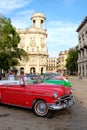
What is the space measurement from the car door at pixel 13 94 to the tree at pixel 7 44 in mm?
23992

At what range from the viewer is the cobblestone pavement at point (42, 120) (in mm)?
7551

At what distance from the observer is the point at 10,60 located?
3738 cm

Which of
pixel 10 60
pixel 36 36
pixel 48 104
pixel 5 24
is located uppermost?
pixel 36 36

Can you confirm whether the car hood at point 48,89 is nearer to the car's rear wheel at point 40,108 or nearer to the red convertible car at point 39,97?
the red convertible car at point 39,97

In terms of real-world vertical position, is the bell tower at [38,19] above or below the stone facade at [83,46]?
above

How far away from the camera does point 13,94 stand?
9.98 metres

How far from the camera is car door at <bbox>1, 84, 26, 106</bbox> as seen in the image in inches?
381

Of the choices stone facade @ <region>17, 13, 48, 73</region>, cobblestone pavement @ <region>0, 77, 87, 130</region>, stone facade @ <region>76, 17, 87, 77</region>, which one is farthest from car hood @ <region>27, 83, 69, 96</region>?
stone facade @ <region>17, 13, 48, 73</region>

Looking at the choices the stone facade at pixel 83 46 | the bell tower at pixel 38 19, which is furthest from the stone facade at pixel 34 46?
the stone facade at pixel 83 46

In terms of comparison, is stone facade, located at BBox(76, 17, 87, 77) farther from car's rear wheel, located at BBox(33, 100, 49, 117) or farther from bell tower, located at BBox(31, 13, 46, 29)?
car's rear wheel, located at BBox(33, 100, 49, 117)

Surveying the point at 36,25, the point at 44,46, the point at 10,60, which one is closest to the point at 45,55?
the point at 44,46

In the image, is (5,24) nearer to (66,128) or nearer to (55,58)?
(66,128)

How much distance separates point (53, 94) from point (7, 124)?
6.81 ft

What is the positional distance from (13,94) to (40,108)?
147 cm
